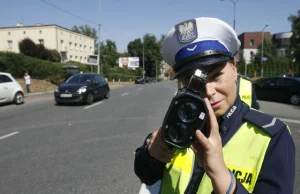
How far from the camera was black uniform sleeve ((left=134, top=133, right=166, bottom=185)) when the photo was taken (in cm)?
131

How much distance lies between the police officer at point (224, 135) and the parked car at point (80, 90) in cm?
1276

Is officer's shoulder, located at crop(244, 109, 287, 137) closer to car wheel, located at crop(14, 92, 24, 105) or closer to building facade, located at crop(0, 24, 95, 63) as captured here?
car wheel, located at crop(14, 92, 24, 105)

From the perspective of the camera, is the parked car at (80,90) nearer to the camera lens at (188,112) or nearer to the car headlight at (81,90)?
the car headlight at (81,90)

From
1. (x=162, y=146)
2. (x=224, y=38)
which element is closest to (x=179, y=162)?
(x=162, y=146)

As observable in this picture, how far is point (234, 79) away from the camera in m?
1.24

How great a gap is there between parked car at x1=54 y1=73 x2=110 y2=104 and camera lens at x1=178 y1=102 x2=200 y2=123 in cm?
1299

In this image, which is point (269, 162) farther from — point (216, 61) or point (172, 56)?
point (172, 56)

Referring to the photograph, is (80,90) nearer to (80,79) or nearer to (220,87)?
(80,79)

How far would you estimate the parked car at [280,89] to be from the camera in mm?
15406

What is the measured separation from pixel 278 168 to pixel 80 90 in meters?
13.2

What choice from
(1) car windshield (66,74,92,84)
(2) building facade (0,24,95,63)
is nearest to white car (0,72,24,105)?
(1) car windshield (66,74,92,84)

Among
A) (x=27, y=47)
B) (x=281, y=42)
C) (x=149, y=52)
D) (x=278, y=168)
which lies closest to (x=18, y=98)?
(x=278, y=168)

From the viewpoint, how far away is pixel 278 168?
→ 1.05 m

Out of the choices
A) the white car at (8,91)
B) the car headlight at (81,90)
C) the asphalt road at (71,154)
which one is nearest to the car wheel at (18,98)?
the white car at (8,91)
